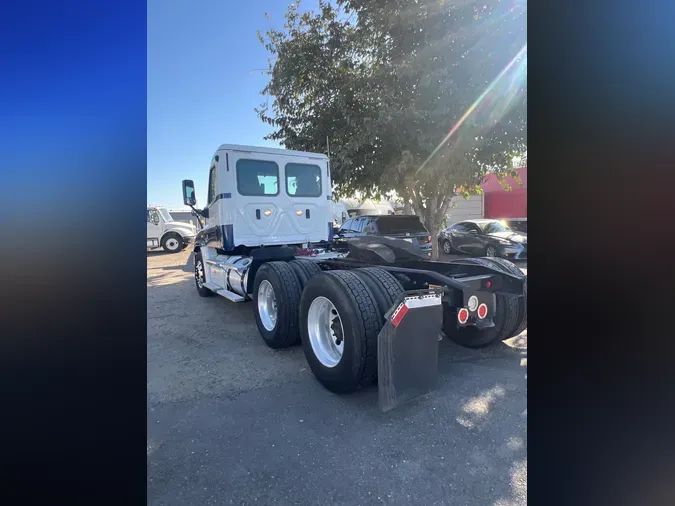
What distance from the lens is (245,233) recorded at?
21.0 ft

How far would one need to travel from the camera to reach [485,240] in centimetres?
1359

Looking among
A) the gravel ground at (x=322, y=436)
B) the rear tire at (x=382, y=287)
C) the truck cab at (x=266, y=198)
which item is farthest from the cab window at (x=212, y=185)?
the rear tire at (x=382, y=287)

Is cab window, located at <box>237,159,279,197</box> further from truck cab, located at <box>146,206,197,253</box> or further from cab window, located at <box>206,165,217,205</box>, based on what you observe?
truck cab, located at <box>146,206,197,253</box>

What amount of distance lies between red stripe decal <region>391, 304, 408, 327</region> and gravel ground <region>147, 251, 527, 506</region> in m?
0.85

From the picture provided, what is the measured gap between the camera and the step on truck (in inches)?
121

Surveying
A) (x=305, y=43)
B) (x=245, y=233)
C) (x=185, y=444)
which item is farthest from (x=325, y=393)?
(x=305, y=43)

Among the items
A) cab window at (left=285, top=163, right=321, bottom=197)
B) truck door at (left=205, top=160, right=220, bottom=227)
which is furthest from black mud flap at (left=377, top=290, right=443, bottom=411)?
truck door at (left=205, top=160, right=220, bottom=227)

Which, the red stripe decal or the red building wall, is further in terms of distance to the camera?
the red building wall

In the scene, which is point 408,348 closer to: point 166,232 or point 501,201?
point 166,232

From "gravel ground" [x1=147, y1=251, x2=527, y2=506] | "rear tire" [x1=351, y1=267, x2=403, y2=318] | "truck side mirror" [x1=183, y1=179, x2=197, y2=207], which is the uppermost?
"truck side mirror" [x1=183, y1=179, x2=197, y2=207]

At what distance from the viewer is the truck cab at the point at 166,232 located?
19316 millimetres
